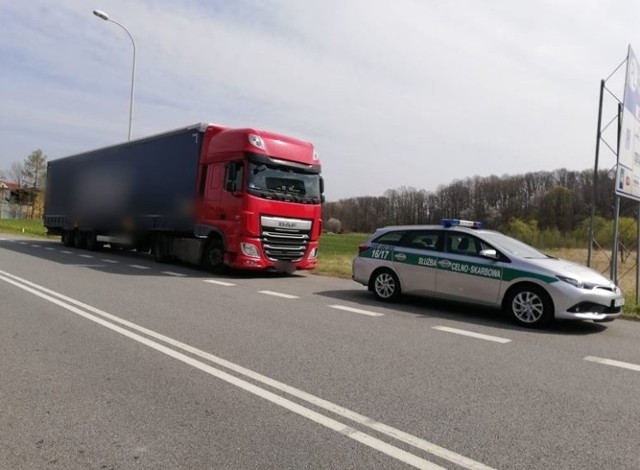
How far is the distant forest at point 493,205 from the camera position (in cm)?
8181

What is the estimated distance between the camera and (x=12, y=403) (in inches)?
164

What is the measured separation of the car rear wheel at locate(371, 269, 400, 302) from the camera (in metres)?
9.80

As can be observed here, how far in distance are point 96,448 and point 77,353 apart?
2.53m

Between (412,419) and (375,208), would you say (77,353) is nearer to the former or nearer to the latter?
(412,419)

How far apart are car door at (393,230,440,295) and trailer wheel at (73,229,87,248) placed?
16493mm

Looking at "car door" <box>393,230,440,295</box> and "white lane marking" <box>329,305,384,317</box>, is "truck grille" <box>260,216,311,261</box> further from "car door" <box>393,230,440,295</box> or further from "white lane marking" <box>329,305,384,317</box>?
"white lane marking" <box>329,305,384,317</box>

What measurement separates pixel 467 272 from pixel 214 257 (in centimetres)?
739

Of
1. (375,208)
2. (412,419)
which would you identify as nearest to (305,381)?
(412,419)

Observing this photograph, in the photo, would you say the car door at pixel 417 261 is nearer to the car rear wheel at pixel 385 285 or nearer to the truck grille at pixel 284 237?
the car rear wheel at pixel 385 285

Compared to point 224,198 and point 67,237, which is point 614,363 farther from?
point 67,237

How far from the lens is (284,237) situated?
13.5m

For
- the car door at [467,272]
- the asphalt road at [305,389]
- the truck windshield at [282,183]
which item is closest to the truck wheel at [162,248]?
the truck windshield at [282,183]

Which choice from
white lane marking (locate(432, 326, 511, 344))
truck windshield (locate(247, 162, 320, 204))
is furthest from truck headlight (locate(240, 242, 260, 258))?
white lane marking (locate(432, 326, 511, 344))

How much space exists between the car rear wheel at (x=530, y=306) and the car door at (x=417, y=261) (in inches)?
57.2
